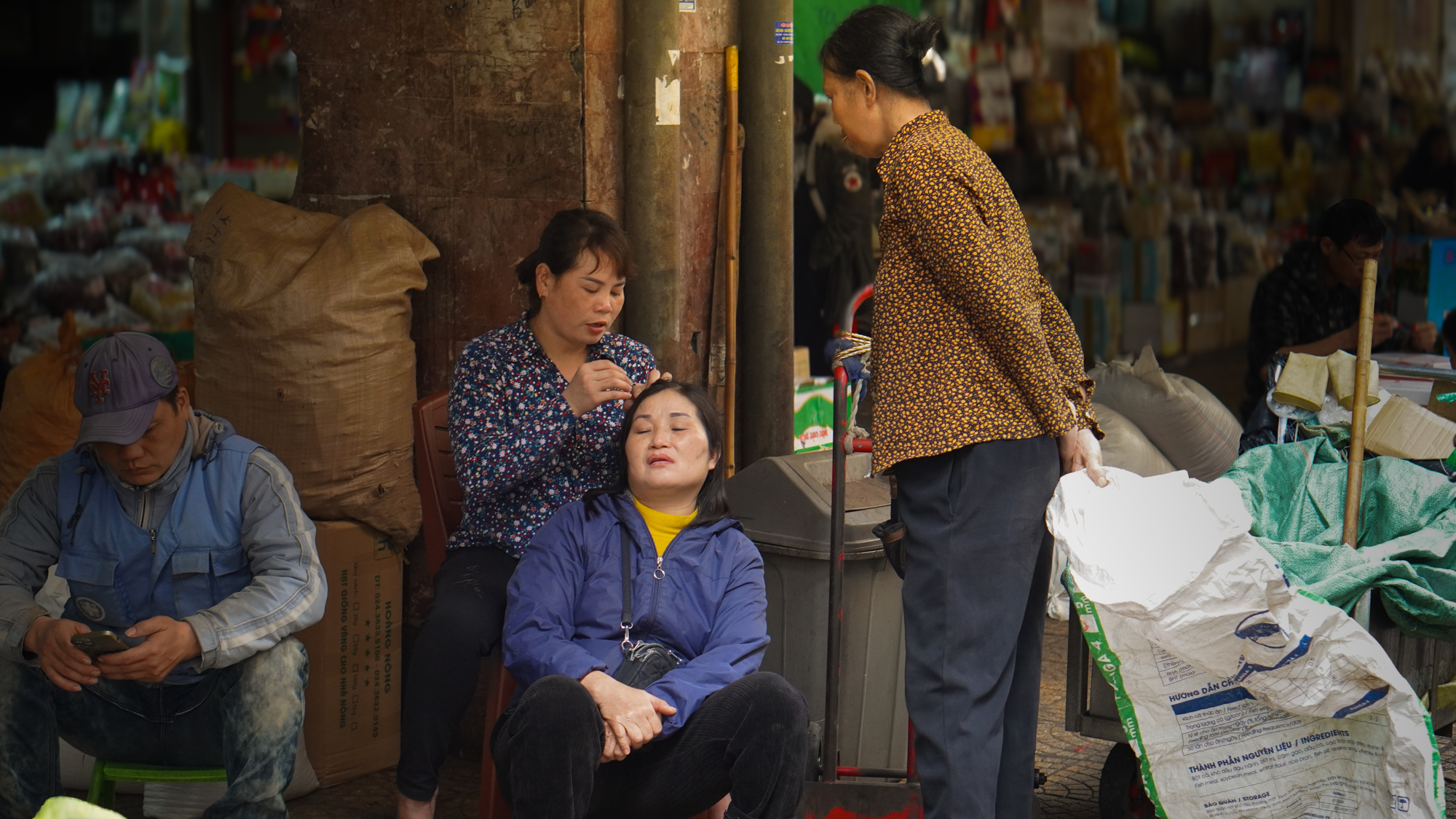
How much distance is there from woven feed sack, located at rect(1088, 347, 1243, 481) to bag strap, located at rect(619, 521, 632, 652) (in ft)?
6.49

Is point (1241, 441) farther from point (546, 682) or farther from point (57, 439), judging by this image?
point (57, 439)

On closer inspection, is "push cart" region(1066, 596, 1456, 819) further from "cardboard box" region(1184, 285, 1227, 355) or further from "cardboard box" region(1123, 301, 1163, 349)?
"cardboard box" region(1184, 285, 1227, 355)

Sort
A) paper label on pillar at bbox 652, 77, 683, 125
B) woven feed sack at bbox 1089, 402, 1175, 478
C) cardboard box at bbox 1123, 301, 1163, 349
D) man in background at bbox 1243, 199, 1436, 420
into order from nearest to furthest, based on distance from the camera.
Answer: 1. paper label on pillar at bbox 652, 77, 683, 125
2. woven feed sack at bbox 1089, 402, 1175, 478
3. man in background at bbox 1243, 199, 1436, 420
4. cardboard box at bbox 1123, 301, 1163, 349

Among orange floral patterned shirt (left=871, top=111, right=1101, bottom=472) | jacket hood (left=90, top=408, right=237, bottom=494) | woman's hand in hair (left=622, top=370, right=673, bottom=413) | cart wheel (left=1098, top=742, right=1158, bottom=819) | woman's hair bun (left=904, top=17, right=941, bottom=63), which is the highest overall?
woman's hair bun (left=904, top=17, right=941, bottom=63)

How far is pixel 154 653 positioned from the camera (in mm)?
2738

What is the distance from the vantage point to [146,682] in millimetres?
2846

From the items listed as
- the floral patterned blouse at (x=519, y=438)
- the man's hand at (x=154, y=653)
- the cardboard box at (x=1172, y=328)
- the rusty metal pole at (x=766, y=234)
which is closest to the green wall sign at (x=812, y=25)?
the rusty metal pole at (x=766, y=234)

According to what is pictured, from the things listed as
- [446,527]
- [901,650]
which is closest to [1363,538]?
[901,650]

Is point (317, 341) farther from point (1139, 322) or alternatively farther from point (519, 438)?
point (1139, 322)

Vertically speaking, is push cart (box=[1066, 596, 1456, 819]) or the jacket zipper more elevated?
the jacket zipper

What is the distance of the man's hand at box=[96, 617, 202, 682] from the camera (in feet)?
8.96

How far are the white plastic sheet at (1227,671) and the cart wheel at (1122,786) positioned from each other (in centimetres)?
39

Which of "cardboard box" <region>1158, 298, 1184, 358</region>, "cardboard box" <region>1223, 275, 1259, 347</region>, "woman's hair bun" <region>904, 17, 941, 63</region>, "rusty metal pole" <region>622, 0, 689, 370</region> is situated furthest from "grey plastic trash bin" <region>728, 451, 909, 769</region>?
"cardboard box" <region>1223, 275, 1259, 347</region>

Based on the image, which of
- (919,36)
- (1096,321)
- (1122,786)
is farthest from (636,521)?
(1096,321)
